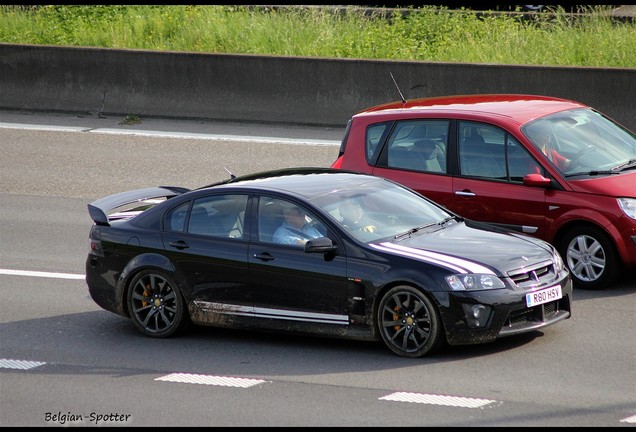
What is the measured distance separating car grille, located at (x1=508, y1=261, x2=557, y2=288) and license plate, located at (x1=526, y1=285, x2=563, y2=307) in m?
0.07

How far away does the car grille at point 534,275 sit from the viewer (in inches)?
347

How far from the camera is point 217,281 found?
9.59 meters

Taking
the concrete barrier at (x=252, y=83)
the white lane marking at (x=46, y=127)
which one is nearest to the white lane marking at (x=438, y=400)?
the concrete barrier at (x=252, y=83)

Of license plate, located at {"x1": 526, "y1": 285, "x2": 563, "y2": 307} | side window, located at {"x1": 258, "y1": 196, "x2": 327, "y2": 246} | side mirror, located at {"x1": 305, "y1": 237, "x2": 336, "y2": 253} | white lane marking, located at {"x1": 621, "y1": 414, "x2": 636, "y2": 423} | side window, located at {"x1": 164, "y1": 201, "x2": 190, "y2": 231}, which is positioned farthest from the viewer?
side window, located at {"x1": 164, "y1": 201, "x2": 190, "y2": 231}

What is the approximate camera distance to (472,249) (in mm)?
9109

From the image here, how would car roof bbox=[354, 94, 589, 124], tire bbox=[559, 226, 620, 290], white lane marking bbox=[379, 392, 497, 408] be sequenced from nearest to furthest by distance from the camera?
1. white lane marking bbox=[379, 392, 497, 408]
2. tire bbox=[559, 226, 620, 290]
3. car roof bbox=[354, 94, 589, 124]

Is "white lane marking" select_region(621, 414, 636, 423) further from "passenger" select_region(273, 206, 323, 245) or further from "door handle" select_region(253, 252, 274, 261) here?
"door handle" select_region(253, 252, 274, 261)

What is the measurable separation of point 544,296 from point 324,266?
1.75 m

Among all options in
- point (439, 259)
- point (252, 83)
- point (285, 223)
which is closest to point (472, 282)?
point (439, 259)

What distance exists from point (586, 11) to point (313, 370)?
1692cm

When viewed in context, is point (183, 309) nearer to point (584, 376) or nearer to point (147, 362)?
point (147, 362)

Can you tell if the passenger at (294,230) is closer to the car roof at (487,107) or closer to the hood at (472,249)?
the hood at (472,249)

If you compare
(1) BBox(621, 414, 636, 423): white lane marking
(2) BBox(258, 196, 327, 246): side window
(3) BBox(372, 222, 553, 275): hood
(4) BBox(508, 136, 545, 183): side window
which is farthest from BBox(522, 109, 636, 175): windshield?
(1) BBox(621, 414, 636, 423): white lane marking

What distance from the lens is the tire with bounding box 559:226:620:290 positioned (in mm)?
10586
